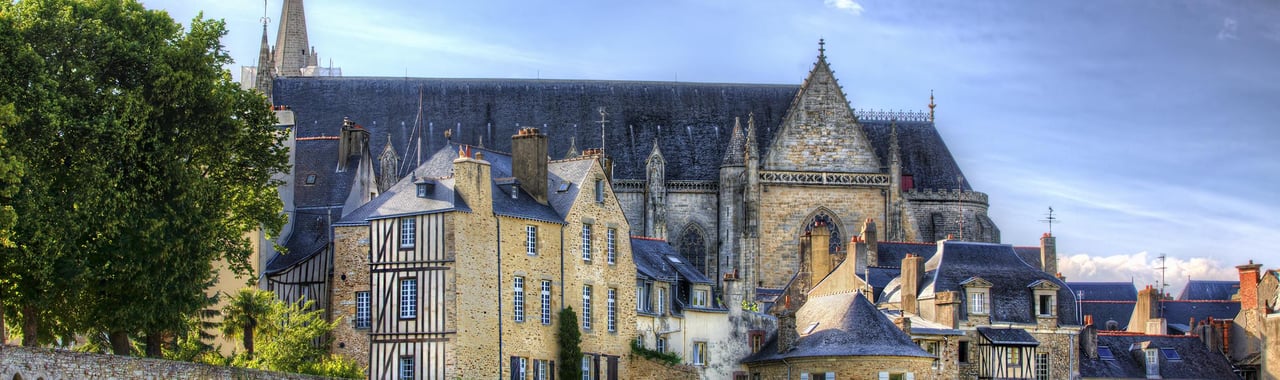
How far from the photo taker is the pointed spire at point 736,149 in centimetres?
5709

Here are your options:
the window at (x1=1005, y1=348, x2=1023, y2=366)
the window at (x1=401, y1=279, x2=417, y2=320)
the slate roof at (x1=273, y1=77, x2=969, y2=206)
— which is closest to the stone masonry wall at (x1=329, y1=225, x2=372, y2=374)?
the window at (x1=401, y1=279, x2=417, y2=320)

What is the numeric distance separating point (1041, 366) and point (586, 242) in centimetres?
1276

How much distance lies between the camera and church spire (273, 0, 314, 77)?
243 ft

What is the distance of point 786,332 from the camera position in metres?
40.8

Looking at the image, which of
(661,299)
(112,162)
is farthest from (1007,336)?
(112,162)

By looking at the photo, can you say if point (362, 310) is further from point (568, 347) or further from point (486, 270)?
point (568, 347)

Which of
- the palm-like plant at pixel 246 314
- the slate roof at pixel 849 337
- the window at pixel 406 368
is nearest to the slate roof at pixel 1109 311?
the slate roof at pixel 849 337

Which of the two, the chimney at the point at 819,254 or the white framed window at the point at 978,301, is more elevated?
the chimney at the point at 819,254

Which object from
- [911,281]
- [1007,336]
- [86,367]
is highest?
[911,281]

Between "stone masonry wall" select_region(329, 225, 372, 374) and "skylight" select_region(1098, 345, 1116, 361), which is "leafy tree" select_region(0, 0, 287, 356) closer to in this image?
"stone masonry wall" select_region(329, 225, 372, 374)

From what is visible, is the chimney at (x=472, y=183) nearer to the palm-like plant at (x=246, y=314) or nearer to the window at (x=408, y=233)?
the window at (x=408, y=233)

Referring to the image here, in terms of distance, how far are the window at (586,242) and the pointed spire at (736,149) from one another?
2017cm

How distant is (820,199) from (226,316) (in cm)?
2529

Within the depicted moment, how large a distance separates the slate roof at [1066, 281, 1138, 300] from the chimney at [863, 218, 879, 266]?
387 inches
